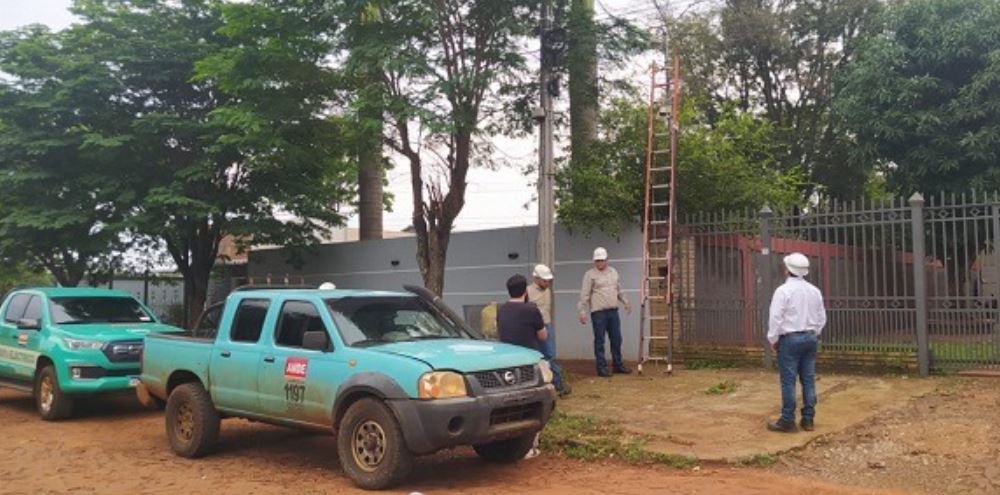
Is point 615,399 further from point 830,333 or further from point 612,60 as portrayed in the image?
point 612,60

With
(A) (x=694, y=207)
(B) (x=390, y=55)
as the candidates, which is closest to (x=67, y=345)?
(B) (x=390, y=55)

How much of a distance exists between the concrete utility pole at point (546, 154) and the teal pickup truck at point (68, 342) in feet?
16.2

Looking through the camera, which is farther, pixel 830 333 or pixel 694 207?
pixel 694 207

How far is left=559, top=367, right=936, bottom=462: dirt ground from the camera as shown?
8016 mm

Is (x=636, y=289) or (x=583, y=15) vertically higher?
(x=583, y=15)

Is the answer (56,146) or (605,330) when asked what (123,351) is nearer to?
(605,330)

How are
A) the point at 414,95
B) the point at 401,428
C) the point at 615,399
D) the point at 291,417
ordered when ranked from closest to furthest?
the point at 401,428, the point at 291,417, the point at 615,399, the point at 414,95

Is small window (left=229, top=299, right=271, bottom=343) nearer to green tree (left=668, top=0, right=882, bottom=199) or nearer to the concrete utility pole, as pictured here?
the concrete utility pole

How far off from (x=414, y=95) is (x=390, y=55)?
83cm

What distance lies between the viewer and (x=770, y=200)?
1517 centimetres

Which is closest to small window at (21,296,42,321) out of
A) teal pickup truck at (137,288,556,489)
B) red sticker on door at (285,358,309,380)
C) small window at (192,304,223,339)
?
teal pickup truck at (137,288,556,489)

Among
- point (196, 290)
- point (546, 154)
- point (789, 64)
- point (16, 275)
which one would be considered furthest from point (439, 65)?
point (16, 275)

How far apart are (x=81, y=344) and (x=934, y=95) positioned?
619 inches

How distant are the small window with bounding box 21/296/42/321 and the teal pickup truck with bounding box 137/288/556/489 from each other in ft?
10.8
